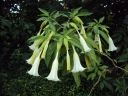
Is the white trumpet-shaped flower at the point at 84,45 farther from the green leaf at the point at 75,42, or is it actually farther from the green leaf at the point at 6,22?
the green leaf at the point at 6,22

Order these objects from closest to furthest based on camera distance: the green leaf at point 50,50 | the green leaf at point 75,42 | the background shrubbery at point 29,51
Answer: the green leaf at point 75,42 < the green leaf at point 50,50 < the background shrubbery at point 29,51

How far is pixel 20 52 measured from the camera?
183 inches

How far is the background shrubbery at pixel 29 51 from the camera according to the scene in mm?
3850

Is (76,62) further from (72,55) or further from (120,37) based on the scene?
(120,37)

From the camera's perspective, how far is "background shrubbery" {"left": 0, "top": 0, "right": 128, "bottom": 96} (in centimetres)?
385

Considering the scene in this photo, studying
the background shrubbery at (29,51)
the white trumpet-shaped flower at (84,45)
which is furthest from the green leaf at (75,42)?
the background shrubbery at (29,51)

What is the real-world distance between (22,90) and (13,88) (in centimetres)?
16

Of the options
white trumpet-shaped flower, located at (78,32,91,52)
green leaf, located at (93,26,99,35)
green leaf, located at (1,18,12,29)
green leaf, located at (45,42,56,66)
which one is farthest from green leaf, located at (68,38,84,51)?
green leaf, located at (1,18,12,29)

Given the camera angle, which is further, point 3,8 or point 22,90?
point 3,8

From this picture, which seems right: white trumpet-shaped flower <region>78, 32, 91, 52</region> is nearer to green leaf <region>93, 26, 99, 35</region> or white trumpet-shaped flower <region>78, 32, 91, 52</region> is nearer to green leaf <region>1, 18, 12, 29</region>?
green leaf <region>93, 26, 99, 35</region>

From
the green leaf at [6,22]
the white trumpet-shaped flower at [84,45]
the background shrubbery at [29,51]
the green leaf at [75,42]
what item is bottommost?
the background shrubbery at [29,51]

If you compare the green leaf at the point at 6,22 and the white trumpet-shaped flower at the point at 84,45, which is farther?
the green leaf at the point at 6,22

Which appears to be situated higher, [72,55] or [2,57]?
[72,55]

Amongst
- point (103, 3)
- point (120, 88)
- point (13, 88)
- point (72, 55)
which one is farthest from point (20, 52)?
point (72, 55)
